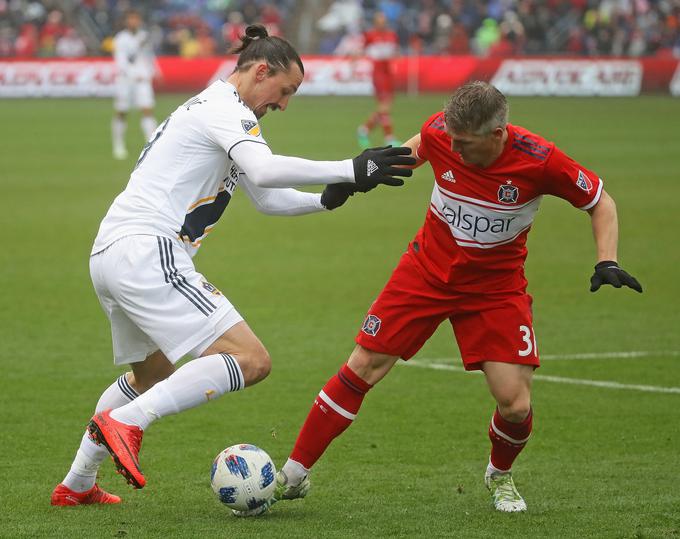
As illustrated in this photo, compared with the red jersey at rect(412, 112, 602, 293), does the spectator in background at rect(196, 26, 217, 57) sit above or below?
below

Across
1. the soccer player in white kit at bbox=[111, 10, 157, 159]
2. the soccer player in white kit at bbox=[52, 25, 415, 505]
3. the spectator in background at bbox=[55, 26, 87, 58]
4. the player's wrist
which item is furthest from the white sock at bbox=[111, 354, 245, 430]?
the spectator in background at bbox=[55, 26, 87, 58]

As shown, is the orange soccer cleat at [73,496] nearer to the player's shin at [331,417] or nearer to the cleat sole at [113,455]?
the cleat sole at [113,455]

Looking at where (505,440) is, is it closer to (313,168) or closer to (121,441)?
(313,168)

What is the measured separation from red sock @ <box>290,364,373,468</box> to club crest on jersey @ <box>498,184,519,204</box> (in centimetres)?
106

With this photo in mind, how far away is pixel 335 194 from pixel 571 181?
1095 mm

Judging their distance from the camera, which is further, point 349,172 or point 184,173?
point 184,173

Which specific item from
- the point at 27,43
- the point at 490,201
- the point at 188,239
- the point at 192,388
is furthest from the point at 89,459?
the point at 27,43

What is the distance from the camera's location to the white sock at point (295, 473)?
568cm

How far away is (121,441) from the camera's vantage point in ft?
16.4

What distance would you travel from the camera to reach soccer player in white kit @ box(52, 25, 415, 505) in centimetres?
516

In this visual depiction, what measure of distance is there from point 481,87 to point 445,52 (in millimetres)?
35747

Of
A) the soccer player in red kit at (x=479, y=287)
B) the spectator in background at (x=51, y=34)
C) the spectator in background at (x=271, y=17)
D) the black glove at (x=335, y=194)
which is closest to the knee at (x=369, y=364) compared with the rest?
the soccer player in red kit at (x=479, y=287)

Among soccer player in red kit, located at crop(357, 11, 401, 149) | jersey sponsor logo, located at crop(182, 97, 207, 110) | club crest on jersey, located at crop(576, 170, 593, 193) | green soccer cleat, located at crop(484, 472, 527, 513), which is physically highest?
jersey sponsor logo, located at crop(182, 97, 207, 110)

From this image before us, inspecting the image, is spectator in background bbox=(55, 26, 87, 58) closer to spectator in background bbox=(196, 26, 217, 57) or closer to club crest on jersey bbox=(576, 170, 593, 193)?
spectator in background bbox=(196, 26, 217, 57)
